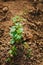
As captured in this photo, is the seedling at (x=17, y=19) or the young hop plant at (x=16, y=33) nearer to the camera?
the young hop plant at (x=16, y=33)

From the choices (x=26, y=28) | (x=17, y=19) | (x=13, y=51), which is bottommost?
(x=13, y=51)

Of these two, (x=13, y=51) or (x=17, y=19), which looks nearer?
(x=13, y=51)

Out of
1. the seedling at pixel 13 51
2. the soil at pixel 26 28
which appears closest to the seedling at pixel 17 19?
the soil at pixel 26 28

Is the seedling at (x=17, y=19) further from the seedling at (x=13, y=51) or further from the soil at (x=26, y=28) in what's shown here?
the seedling at (x=13, y=51)

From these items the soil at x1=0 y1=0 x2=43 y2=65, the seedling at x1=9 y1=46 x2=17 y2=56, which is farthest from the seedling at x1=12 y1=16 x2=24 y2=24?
the seedling at x1=9 y1=46 x2=17 y2=56

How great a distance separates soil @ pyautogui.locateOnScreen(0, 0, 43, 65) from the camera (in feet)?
11.1

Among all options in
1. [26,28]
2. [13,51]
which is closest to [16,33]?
[13,51]

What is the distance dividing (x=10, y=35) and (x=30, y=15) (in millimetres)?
603

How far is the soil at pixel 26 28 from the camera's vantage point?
3.38m

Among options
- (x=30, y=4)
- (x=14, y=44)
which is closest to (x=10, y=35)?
(x=14, y=44)

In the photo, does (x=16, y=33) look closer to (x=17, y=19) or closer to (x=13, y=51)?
(x=13, y=51)

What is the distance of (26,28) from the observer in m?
3.68

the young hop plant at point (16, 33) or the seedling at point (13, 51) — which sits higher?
the young hop plant at point (16, 33)

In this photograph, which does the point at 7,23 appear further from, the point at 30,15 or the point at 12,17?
the point at 30,15
